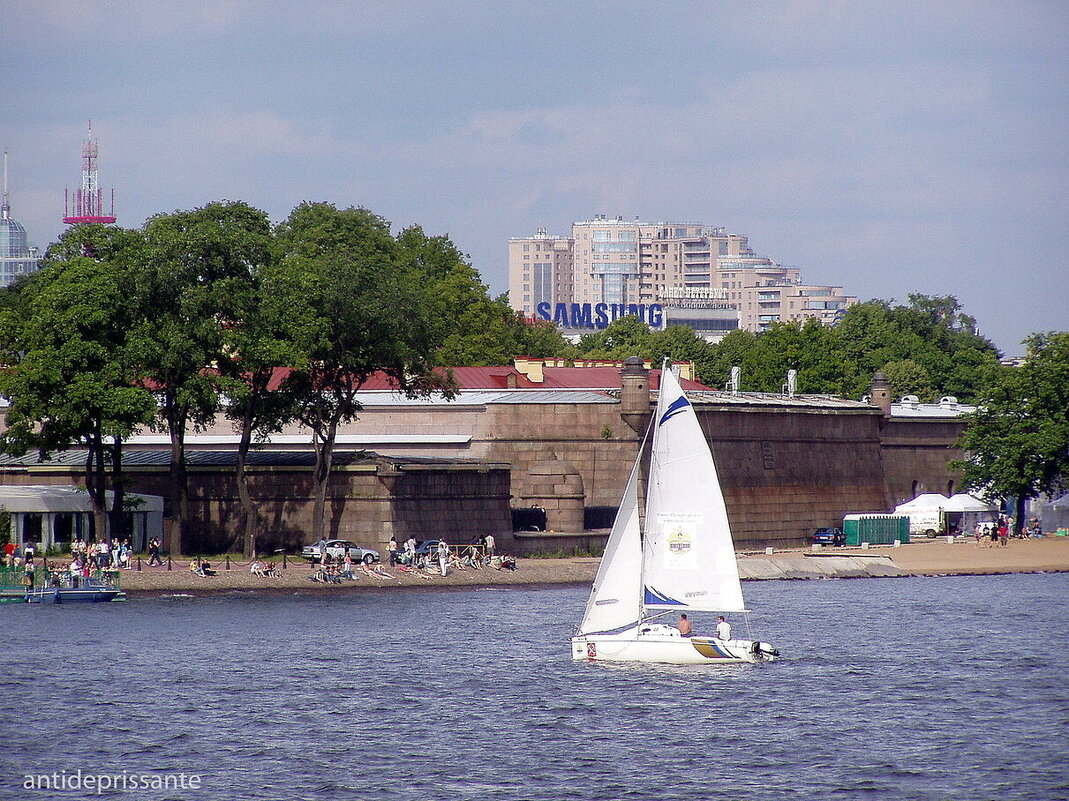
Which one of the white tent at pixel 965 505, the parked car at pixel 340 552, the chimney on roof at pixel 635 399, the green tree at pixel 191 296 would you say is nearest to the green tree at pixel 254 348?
the green tree at pixel 191 296

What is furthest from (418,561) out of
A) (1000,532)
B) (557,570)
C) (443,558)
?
(1000,532)

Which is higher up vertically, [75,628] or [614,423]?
[614,423]

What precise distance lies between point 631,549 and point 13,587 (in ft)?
96.1

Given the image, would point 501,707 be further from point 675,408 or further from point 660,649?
point 675,408

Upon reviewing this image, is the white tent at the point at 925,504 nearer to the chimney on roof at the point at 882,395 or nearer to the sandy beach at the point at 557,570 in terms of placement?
the sandy beach at the point at 557,570

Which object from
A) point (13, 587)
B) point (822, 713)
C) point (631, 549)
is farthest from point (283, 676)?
point (13, 587)

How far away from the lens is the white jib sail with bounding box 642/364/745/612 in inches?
2178

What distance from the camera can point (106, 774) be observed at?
40688mm

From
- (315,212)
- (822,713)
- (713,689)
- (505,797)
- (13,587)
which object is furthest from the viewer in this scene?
(315,212)

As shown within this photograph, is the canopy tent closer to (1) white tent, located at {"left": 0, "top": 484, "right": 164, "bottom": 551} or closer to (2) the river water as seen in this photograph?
(2) the river water

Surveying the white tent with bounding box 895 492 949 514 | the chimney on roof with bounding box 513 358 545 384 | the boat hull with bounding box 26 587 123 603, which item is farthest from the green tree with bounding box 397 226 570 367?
the boat hull with bounding box 26 587 123 603

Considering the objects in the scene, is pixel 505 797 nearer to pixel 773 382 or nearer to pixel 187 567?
pixel 187 567

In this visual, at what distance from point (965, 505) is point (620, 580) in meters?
67.5

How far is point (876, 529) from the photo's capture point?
113000 millimetres
